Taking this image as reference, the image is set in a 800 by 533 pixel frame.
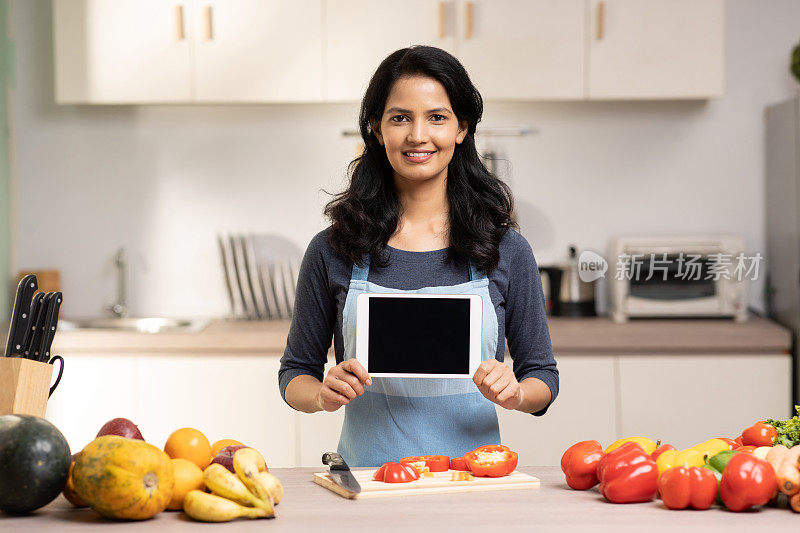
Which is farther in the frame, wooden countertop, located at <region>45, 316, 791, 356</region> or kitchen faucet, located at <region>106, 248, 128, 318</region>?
kitchen faucet, located at <region>106, 248, 128, 318</region>

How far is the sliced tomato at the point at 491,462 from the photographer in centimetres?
133

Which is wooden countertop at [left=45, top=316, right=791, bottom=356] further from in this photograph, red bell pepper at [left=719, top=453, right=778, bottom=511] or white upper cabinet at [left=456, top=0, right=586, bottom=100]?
red bell pepper at [left=719, top=453, right=778, bottom=511]

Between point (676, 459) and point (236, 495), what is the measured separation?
0.60 meters

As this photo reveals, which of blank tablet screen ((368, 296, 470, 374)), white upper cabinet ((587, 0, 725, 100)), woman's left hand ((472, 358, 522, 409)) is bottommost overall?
woman's left hand ((472, 358, 522, 409))

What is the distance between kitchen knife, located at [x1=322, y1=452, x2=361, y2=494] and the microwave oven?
6.79ft

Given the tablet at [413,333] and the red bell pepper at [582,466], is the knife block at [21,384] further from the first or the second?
the red bell pepper at [582,466]

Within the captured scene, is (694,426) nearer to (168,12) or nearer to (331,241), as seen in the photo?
(331,241)

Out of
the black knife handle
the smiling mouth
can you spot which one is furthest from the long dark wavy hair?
the black knife handle

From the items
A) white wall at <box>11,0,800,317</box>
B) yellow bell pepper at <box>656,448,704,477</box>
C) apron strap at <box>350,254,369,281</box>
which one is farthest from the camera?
white wall at <box>11,0,800,317</box>

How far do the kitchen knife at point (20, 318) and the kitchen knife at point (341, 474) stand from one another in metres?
0.51

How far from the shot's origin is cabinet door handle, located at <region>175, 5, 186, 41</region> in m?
3.25

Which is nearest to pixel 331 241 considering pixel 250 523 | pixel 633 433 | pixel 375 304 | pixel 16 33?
pixel 375 304

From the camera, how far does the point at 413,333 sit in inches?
55.0

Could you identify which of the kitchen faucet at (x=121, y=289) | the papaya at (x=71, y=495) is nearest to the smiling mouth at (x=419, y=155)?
the papaya at (x=71, y=495)
